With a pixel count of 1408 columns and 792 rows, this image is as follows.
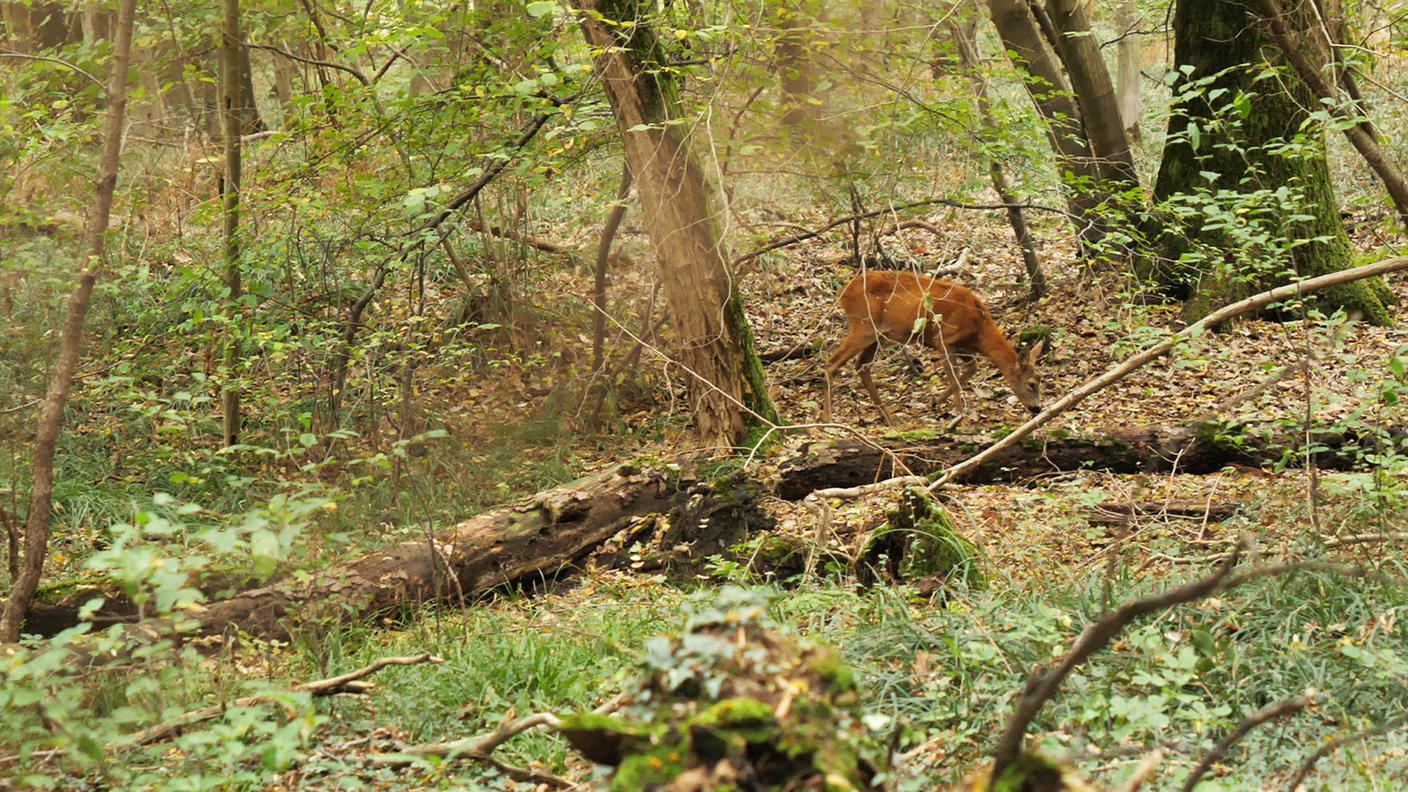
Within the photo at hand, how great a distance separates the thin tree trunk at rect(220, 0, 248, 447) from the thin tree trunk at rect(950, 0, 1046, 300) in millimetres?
5509

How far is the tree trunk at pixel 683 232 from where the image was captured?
7.55 m

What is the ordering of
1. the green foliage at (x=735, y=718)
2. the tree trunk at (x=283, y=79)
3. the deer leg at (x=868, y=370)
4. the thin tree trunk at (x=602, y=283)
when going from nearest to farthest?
the green foliage at (x=735, y=718)
the thin tree trunk at (x=602, y=283)
the deer leg at (x=868, y=370)
the tree trunk at (x=283, y=79)

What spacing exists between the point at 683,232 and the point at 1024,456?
9.31 ft

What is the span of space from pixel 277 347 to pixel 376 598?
72.0 inches

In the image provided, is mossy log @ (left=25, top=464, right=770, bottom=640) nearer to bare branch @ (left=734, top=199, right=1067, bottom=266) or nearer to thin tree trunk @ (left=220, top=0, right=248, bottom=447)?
bare branch @ (left=734, top=199, right=1067, bottom=266)

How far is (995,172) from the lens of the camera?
9453 millimetres

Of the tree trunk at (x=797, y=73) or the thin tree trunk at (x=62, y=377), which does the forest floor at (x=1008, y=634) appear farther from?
the tree trunk at (x=797, y=73)

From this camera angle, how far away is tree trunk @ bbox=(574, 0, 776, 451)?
297 inches

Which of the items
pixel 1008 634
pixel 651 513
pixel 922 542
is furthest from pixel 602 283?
pixel 1008 634

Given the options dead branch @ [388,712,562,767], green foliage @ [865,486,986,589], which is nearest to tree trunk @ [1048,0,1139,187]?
green foliage @ [865,486,986,589]

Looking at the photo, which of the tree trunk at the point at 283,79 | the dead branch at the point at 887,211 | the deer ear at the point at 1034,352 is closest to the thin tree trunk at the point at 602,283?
the dead branch at the point at 887,211

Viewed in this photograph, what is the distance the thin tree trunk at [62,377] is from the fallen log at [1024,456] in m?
4.21

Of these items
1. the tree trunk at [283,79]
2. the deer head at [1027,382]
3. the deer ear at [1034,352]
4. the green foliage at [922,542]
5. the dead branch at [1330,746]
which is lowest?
the deer head at [1027,382]

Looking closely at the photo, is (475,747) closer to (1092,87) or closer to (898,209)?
(898,209)
